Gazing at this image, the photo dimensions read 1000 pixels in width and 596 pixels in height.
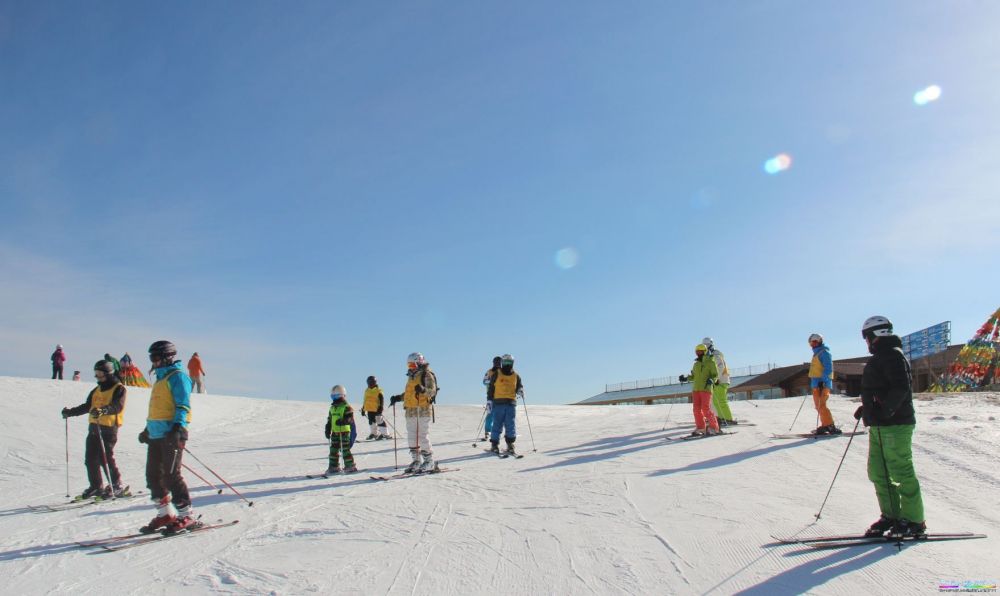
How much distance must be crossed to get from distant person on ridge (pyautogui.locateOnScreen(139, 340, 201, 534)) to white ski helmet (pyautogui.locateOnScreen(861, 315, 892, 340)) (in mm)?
6395

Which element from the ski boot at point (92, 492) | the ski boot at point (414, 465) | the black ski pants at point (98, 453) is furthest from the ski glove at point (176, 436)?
the ski boot at point (414, 465)

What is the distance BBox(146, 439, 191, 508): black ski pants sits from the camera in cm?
601

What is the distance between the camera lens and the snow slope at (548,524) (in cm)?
439

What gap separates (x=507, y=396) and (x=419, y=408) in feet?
7.36

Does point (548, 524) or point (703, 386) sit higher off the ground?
point (703, 386)

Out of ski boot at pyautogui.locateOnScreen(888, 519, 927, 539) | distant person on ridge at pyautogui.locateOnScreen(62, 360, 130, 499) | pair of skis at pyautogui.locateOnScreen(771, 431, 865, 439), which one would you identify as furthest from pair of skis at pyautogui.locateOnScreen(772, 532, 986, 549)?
distant person on ridge at pyautogui.locateOnScreen(62, 360, 130, 499)

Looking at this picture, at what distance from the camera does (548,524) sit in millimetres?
5941

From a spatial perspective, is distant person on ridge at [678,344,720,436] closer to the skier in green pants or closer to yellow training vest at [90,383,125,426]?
the skier in green pants

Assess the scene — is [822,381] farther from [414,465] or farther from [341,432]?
[341,432]

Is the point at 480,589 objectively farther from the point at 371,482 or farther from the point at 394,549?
the point at 371,482

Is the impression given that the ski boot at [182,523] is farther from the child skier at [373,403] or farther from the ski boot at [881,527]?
the child skier at [373,403]

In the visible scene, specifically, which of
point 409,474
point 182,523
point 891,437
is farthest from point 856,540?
point 409,474

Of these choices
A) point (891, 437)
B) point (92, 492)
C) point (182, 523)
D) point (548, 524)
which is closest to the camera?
point (891, 437)

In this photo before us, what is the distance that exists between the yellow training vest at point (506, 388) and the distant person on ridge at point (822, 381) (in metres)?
5.43
